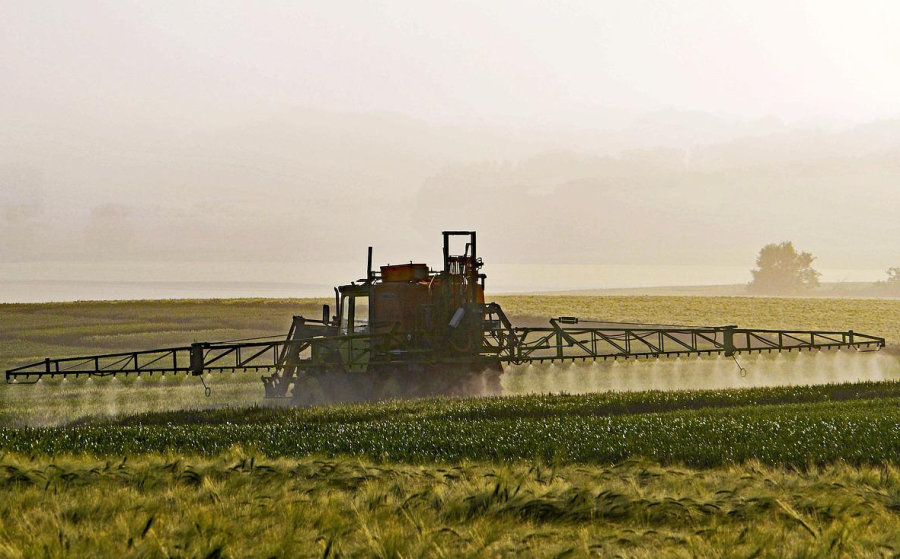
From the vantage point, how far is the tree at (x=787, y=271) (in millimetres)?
125375

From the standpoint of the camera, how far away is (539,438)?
14.8 m

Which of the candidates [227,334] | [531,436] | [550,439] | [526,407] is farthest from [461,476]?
[227,334]

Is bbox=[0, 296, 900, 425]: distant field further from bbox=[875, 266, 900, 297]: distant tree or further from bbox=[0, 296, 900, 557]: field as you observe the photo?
bbox=[875, 266, 900, 297]: distant tree

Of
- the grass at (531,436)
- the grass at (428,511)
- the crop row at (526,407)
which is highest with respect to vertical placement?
the grass at (428,511)

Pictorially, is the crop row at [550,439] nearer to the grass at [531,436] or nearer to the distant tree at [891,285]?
the grass at [531,436]

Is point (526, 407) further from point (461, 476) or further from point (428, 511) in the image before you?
point (428, 511)

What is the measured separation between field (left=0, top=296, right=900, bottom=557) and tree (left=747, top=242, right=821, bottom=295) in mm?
106789

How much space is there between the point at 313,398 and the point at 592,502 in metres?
17.3

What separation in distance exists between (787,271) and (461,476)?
124 metres

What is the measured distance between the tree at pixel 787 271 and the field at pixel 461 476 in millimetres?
106789

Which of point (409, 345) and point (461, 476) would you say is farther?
point (409, 345)

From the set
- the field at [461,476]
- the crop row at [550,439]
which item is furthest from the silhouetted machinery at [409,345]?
the crop row at [550,439]

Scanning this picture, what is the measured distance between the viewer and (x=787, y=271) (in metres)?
Result: 126

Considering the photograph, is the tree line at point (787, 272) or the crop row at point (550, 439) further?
the tree line at point (787, 272)
